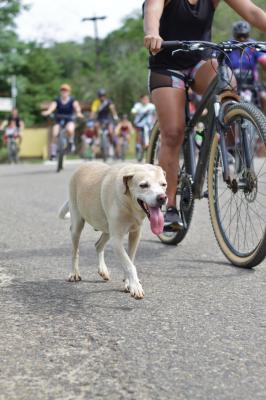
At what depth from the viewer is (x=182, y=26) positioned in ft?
14.4

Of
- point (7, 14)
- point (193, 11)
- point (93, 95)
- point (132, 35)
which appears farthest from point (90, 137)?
point (132, 35)

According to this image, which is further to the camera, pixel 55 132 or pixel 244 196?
pixel 55 132

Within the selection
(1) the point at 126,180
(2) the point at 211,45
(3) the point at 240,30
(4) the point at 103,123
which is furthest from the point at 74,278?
(4) the point at 103,123

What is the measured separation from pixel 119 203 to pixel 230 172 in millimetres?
915

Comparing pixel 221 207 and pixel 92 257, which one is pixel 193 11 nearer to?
pixel 221 207

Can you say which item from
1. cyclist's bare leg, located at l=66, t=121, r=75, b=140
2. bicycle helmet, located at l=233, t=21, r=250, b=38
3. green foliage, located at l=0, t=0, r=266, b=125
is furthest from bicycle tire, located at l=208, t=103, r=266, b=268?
green foliage, located at l=0, t=0, r=266, b=125

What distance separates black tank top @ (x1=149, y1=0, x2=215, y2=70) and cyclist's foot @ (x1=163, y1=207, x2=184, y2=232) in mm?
904

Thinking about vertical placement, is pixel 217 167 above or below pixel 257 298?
above

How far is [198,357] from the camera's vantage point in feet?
7.68

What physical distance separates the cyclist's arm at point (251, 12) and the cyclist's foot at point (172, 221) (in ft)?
4.10

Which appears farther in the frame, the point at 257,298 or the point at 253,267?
the point at 253,267

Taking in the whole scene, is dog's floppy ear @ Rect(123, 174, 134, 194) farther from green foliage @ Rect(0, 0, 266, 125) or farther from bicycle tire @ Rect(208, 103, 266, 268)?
green foliage @ Rect(0, 0, 266, 125)

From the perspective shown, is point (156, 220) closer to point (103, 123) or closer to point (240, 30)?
point (240, 30)

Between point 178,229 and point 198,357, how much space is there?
6.94 ft
